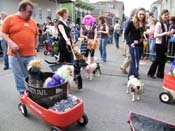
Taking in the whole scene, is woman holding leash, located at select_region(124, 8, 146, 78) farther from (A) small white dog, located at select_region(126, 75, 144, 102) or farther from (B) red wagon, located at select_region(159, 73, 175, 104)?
(B) red wagon, located at select_region(159, 73, 175, 104)

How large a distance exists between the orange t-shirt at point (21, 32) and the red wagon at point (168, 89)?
95.5 inches

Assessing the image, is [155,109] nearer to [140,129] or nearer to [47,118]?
[140,129]

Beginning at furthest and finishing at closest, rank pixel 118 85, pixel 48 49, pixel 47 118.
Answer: pixel 48 49, pixel 118 85, pixel 47 118

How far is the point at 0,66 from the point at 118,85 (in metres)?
4.19

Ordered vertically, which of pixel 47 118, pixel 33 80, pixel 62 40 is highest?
pixel 62 40

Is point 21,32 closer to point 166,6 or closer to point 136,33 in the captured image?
point 136,33

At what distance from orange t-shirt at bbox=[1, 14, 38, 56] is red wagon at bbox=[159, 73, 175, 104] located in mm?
2426

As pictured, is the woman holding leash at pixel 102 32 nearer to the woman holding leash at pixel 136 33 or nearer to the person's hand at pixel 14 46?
the woman holding leash at pixel 136 33

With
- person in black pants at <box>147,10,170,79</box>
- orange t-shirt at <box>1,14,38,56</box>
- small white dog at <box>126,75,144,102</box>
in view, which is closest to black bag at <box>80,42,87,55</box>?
person in black pants at <box>147,10,170,79</box>

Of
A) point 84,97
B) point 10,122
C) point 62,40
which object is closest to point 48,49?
point 62,40

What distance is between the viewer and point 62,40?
5.00 meters

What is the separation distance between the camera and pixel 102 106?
4035 mm

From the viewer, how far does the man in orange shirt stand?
11.8ft

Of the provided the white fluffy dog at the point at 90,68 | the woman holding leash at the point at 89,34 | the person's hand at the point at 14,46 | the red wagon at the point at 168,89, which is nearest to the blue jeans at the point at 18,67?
the person's hand at the point at 14,46
